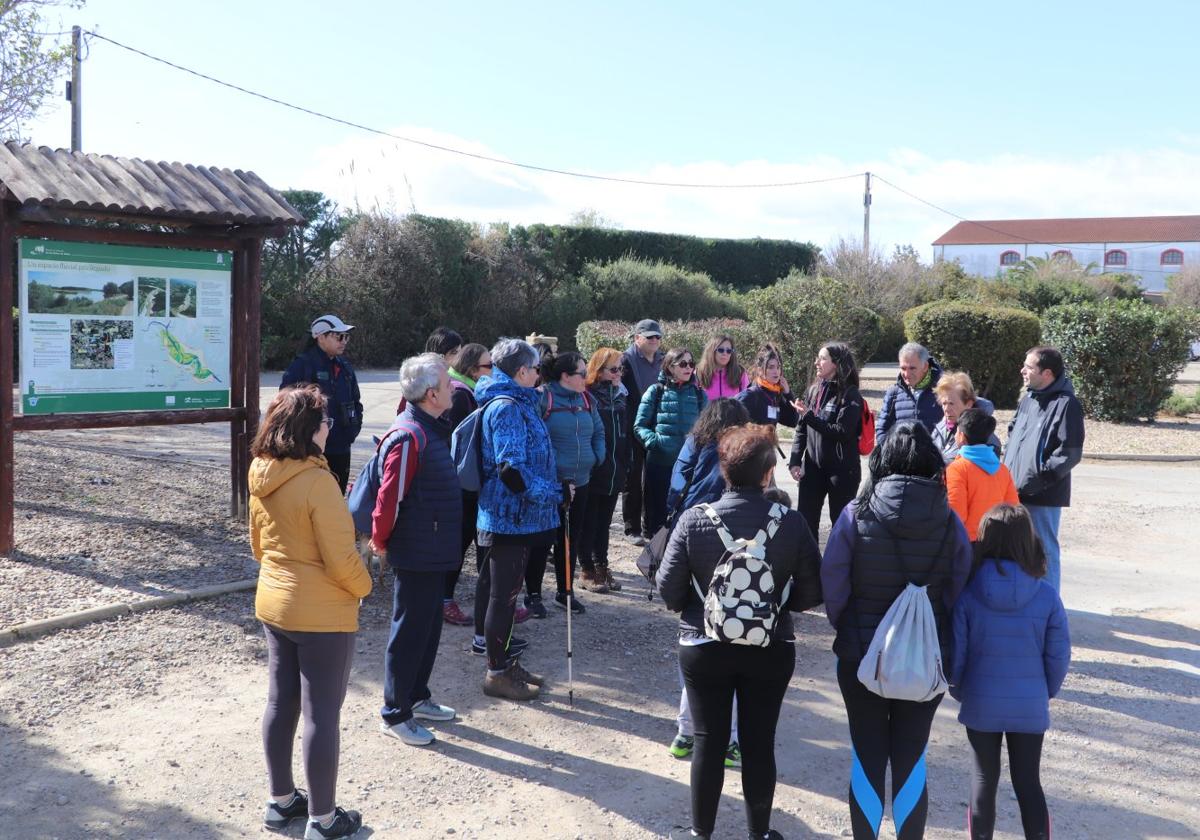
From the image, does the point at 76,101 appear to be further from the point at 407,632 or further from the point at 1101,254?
the point at 1101,254

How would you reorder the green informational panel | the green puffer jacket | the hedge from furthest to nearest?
1. the hedge
2. the green puffer jacket
3. the green informational panel

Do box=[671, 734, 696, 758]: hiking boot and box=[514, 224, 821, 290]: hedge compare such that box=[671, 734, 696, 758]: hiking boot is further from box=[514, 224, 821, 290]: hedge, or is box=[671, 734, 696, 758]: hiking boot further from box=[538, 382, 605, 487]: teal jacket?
box=[514, 224, 821, 290]: hedge

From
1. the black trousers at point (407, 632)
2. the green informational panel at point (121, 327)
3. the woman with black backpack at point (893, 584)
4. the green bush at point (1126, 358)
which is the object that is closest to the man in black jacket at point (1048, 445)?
the woman with black backpack at point (893, 584)

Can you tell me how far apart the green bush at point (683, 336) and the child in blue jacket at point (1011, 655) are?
14574 millimetres

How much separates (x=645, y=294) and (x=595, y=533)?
22938 mm

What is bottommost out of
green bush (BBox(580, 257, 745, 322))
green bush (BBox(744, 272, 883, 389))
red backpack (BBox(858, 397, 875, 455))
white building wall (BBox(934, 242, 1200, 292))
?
red backpack (BBox(858, 397, 875, 455))

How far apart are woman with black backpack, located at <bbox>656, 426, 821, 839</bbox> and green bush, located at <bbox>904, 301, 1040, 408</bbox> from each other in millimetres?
16508

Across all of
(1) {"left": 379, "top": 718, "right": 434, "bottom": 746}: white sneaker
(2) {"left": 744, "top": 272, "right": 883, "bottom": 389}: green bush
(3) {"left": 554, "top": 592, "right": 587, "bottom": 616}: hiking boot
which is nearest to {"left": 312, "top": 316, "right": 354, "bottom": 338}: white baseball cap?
(3) {"left": 554, "top": 592, "right": 587, "bottom": 616}: hiking boot

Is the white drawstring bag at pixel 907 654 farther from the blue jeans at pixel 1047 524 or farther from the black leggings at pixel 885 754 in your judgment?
the blue jeans at pixel 1047 524

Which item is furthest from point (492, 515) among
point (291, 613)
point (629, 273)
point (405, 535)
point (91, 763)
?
point (629, 273)

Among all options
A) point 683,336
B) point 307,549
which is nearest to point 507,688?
point 307,549

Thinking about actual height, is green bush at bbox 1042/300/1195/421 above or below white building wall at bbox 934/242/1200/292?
below

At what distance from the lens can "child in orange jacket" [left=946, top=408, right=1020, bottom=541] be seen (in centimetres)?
492

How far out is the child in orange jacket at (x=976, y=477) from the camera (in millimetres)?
4918
